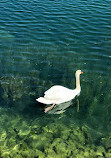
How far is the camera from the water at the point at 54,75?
1020cm

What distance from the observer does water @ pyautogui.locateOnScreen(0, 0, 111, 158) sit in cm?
1020

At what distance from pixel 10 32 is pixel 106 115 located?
10816 mm

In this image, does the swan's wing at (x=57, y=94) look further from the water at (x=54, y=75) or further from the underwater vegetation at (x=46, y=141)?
the underwater vegetation at (x=46, y=141)

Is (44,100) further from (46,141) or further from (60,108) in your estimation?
(46,141)

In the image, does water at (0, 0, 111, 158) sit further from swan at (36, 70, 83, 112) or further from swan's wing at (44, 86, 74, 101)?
→ swan's wing at (44, 86, 74, 101)

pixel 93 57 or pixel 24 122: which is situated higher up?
pixel 93 57

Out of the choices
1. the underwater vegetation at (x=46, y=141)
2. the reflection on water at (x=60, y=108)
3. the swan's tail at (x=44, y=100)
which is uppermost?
the swan's tail at (x=44, y=100)

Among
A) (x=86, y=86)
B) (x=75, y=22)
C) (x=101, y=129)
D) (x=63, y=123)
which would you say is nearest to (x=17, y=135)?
(x=63, y=123)

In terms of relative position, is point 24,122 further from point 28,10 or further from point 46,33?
point 28,10

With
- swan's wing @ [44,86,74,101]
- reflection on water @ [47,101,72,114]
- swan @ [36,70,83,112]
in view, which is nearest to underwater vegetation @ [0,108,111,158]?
reflection on water @ [47,101,72,114]

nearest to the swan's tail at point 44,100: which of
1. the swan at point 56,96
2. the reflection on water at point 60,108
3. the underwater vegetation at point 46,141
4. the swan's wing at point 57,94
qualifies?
the swan at point 56,96

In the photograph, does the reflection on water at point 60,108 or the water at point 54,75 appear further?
the reflection on water at point 60,108

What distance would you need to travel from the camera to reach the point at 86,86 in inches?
526

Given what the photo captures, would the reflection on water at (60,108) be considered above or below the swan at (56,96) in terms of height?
below
